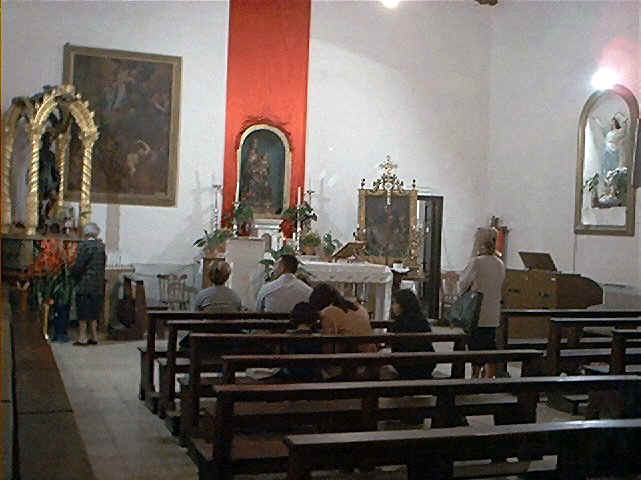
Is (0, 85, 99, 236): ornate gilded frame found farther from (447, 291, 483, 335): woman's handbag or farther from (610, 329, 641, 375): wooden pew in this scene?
(610, 329, 641, 375): wooden pew

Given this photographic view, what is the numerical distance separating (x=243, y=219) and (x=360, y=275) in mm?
2328

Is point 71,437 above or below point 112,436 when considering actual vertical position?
above

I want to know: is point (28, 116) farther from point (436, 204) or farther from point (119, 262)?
point (436, 204)

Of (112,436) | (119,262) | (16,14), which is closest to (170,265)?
(119,262)

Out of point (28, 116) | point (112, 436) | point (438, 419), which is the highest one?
point (28, 116)

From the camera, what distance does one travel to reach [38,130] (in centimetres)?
1059

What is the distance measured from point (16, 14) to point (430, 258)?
7.75m

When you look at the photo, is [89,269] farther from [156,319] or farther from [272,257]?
[156,319]

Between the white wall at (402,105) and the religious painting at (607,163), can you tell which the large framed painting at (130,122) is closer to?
the white wall at (402,105)

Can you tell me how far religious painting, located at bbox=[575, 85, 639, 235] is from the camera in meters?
11.0

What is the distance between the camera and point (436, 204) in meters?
14.1

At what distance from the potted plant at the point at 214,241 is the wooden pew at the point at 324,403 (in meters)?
7.33

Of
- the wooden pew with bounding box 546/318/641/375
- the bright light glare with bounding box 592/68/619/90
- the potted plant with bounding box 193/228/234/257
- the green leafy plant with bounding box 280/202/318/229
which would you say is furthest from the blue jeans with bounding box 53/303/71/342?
the bright light glare with bounding box 592/68/619/90

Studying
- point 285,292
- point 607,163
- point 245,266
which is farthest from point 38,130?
point 607,163
